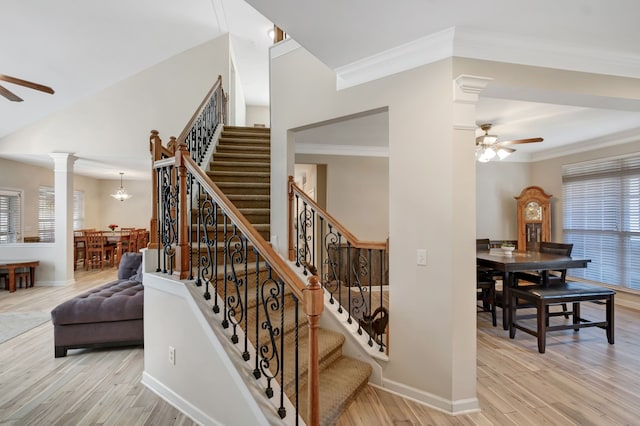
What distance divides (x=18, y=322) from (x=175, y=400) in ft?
11.1

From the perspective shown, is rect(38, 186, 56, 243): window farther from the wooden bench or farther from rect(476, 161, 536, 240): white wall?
rect(476, 161, 536, 240): white wall

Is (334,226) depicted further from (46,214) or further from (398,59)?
(46,214)

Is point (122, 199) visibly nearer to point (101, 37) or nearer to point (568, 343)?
point (101, 37)

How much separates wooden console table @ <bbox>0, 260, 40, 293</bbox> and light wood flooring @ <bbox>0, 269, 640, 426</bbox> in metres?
3.04

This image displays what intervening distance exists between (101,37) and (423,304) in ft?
20.4

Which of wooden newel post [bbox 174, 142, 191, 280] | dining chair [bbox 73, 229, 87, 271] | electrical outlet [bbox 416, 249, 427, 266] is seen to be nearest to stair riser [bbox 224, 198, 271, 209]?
wooden newel post [bbox 174, 142, 191, 280]

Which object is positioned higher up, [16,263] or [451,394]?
[16,263]

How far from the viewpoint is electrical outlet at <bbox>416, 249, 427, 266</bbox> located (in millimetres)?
2408

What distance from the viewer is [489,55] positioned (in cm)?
233

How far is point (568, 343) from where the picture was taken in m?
3.58

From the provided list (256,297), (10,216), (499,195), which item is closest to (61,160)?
(10,216)

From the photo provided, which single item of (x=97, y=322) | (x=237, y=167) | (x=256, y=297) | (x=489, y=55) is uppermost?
(x=489, y=55)

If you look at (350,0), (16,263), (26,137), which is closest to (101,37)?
(26,137)

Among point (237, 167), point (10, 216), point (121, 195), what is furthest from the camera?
point (121, 195)
